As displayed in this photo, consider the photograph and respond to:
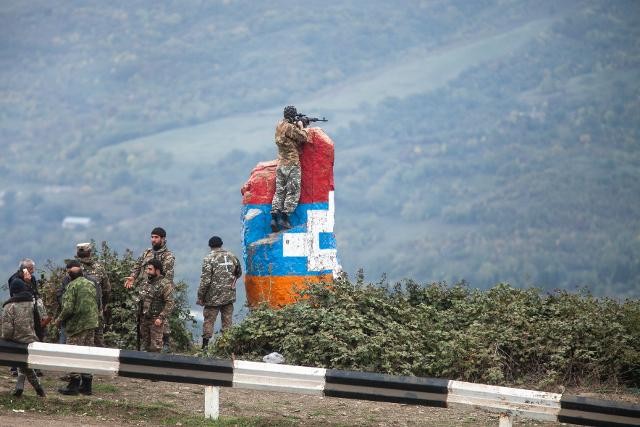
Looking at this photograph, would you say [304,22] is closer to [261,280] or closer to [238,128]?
[238,128]

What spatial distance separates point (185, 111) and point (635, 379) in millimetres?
101607

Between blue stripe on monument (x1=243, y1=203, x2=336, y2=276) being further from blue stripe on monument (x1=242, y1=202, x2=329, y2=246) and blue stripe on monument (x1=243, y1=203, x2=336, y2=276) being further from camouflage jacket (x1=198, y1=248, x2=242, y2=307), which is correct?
camouflage jacket (x1=198, y1=248, x2=242, y2=307)

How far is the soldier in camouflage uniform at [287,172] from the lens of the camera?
22.1 m

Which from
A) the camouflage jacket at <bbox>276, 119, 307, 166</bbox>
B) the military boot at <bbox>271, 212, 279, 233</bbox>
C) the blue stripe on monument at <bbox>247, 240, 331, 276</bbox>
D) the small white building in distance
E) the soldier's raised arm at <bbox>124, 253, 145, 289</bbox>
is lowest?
the soldier's raised arm at <bbox>124, 253, 145, 289</bbox>

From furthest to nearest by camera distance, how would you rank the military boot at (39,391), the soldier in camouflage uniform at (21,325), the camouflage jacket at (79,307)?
the camouflage jacket at (79,307)
the military boot at (39,391)
the soldier in camouflage uniform at (21,325)

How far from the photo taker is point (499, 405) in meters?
15.7

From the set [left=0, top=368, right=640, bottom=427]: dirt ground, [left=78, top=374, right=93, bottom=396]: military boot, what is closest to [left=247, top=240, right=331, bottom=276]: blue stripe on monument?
[left=0, top=368, right=640, bottom=427]: dirt ground

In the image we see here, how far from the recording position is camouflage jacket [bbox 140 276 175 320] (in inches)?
774

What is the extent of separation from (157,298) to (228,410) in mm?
3172

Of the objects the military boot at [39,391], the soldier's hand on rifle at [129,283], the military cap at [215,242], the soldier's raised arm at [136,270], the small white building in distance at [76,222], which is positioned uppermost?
the small white building in distance at [76,222]

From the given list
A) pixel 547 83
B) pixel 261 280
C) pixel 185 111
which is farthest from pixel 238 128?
pixel 261 280

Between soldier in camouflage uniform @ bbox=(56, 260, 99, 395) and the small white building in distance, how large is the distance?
83622 mm

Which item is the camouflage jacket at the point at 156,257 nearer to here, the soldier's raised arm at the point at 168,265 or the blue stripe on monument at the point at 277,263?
the soldier's raised arm at the point at 168,265

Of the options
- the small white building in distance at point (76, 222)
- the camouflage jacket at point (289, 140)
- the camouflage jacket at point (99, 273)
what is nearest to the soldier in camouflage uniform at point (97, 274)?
the camouflage jacket at point (99, 273)
